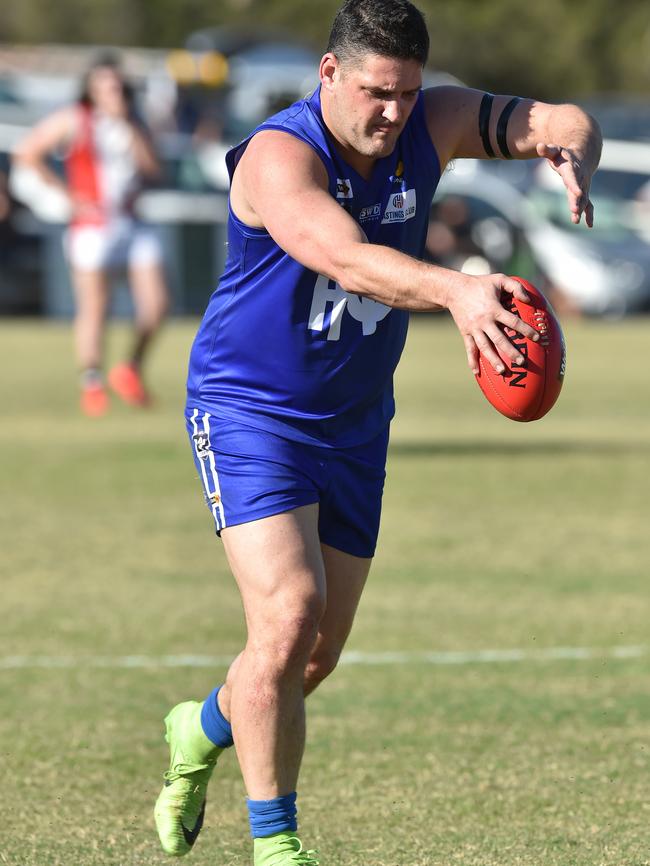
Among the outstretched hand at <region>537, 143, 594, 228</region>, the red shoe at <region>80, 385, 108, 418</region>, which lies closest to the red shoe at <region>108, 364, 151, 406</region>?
the red shoe at <region>80, 385, 108, 418</region>

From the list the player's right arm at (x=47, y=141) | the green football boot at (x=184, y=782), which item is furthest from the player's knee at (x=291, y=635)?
the player's right arm at (x=47, y=141)

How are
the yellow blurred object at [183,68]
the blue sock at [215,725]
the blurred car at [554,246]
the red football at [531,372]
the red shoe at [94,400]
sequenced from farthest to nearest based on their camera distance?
the yellow blurred object at [183,68]
the blurred car at [554,246]
the red shoe at [94,400]
the blue sock at [215,725]
the red football at [531,372]

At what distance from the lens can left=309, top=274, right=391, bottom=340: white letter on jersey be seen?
455 cm

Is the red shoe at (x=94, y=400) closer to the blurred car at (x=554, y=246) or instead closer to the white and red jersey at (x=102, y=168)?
the white and red jersey at (x=102, y=168)

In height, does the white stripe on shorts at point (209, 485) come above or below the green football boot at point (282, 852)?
above

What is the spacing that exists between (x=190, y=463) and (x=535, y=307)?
8.62m

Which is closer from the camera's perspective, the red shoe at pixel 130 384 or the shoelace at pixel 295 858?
the shoelace at pixel 295 858

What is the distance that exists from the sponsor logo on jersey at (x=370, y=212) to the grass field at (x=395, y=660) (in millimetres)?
1741

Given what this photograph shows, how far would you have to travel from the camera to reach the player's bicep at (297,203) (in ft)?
13.5

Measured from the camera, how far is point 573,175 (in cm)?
460

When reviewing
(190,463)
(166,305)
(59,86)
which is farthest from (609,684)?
(59,86)

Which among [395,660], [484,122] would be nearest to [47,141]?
[395,660]

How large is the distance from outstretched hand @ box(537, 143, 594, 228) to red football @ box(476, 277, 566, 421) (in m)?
0.45

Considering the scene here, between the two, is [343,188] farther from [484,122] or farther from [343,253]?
[484,122]
